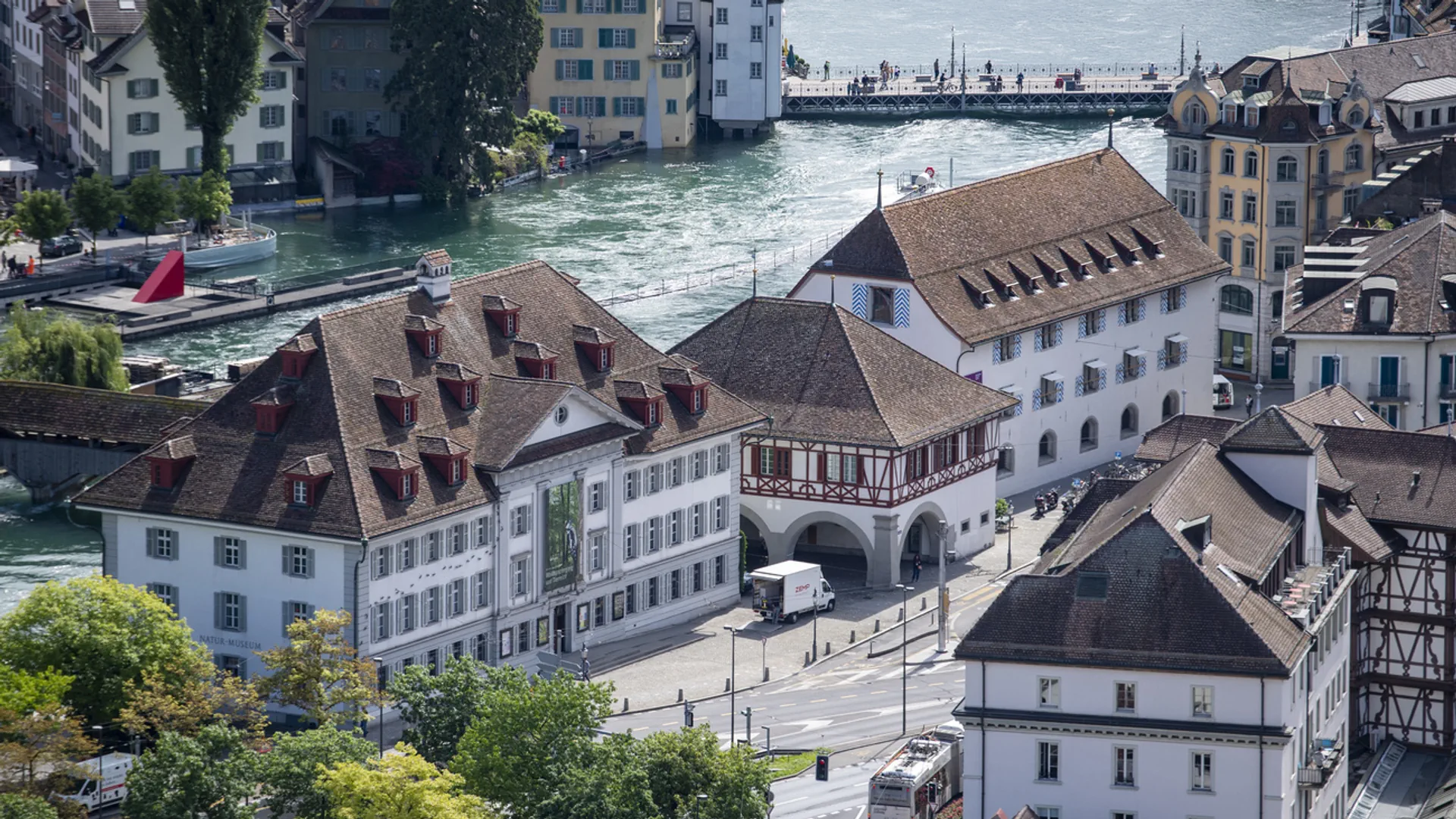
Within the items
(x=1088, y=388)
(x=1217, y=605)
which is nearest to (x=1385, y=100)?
(x=1088, y=388)

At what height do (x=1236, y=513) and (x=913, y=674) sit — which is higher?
(x=1236, y=513)

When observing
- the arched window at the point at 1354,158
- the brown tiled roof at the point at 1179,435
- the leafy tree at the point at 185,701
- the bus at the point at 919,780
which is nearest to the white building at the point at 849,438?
the brown tiled roof at the point at 1179,435

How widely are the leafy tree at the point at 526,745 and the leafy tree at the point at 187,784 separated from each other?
6679 mm

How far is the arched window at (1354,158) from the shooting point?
185250mm

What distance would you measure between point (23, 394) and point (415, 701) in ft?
176

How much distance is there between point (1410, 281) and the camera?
156 meters

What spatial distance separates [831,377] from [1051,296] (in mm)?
20193

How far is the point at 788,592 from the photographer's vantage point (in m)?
140

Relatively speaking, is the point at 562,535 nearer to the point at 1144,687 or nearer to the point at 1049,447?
the point at 1144,687

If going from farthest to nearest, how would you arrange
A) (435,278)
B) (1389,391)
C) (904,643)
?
(1389,391)
(904,643)
(435,278)

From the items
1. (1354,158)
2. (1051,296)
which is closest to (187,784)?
(1051,296)

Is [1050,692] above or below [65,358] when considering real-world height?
below

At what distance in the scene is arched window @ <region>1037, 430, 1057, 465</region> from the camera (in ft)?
538

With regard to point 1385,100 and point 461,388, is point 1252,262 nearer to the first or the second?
point 1385,100
